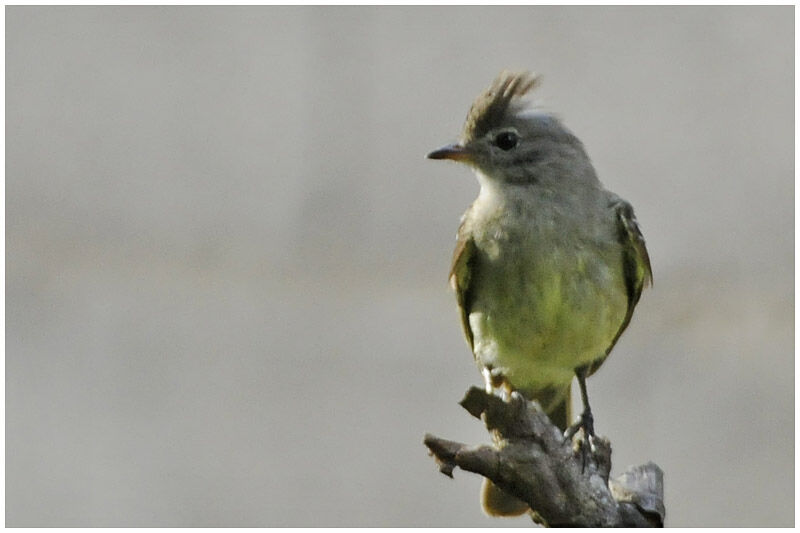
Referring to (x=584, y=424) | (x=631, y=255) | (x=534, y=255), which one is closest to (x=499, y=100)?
(x=534, y=255)

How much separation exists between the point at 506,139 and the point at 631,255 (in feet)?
2.04

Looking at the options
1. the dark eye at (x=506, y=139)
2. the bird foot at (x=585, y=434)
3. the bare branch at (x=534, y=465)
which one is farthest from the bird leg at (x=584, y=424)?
the dark eye at (x=506, y=139)

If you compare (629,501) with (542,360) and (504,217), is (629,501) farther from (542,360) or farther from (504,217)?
(504,217)

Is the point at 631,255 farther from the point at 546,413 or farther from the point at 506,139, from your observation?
the point at 546,413

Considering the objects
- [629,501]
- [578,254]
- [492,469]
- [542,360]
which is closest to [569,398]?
[542,360]

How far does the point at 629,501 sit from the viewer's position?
3.42 meters

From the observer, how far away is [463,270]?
4074mm

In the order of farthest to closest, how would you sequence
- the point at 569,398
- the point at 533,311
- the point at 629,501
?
the point at 569,398 → the point at 533,311 → the point at 629,501

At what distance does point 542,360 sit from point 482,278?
37cm

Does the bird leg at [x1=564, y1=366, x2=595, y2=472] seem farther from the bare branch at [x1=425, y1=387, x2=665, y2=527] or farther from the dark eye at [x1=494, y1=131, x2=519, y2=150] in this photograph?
the dark eye at [x1=494, y1=131, x2=519, y2=150]

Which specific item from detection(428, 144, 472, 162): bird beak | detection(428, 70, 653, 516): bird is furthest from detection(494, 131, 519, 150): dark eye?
detection(428, 144, 472, 162): bird beak

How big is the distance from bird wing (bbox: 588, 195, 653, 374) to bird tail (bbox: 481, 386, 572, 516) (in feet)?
1.38

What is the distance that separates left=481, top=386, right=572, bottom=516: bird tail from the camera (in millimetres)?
4113

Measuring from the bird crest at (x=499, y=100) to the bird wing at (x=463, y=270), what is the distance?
0.38m
